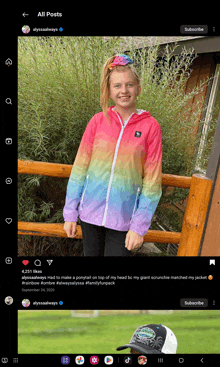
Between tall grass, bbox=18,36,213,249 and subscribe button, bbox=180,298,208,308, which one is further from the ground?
tall grass, bbox=18,36,213,249

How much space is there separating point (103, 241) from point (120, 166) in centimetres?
43

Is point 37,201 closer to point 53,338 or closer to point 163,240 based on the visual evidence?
point 163,240

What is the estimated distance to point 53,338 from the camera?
3.78 feet

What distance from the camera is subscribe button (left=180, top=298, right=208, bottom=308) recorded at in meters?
1.27

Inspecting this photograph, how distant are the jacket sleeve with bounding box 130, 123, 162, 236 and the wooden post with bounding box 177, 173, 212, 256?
429 mm

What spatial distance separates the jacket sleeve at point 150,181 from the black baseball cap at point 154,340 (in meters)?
0.42

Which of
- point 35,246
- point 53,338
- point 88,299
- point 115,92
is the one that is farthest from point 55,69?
point 53,338

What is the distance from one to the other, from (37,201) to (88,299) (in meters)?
1.16

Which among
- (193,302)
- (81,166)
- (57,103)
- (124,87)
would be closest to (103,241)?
(81,166)
